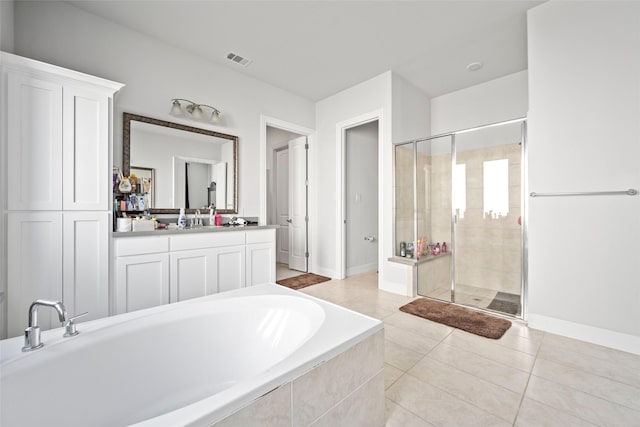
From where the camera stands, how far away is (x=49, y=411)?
0.97 metres

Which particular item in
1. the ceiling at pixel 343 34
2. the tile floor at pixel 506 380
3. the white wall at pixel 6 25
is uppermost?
the ceiling at pixel 343 34

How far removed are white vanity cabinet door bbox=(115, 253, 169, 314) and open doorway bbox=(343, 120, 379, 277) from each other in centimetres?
243

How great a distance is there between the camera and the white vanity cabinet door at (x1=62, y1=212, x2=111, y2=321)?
1.86m

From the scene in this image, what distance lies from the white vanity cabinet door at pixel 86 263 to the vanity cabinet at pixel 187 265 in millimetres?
89

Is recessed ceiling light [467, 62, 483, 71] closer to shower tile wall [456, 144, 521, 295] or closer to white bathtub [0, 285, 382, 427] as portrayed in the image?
shower tile wall [456, 144, 521, 295]

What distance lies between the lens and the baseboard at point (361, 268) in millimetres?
4145

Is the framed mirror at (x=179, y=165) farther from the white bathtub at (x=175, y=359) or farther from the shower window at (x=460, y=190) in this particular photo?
the shower window at (x=460, y=190)

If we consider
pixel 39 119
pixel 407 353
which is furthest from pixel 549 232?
pixel 39 119

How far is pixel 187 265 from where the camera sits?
95.0 inches

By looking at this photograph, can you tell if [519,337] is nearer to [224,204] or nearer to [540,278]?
[540,278]

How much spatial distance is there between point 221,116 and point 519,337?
3.67m

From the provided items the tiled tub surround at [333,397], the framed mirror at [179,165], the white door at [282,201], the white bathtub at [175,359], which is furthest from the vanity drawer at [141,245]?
the white door at [282,201]

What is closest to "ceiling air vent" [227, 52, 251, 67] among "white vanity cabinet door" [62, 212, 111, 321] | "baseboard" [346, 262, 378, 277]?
"white vanity cabinet door" [62, 212, 111, 321]

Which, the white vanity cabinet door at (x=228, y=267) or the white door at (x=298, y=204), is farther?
the white door at (x=298, y=204)
